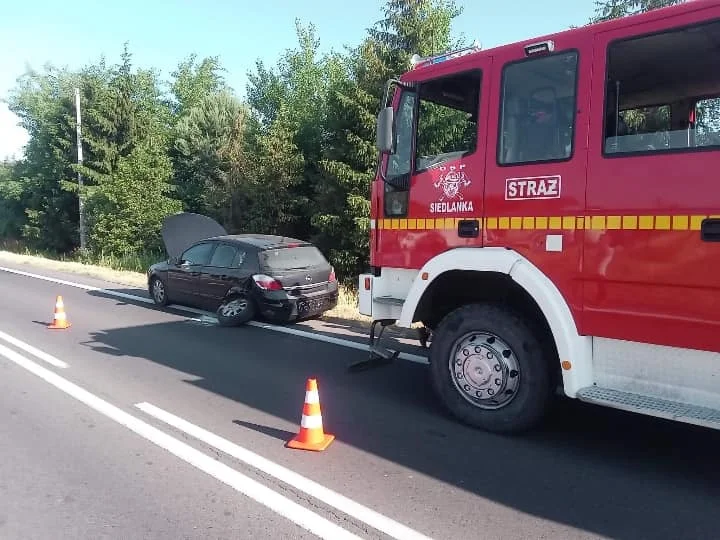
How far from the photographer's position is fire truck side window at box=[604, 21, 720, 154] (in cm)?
371

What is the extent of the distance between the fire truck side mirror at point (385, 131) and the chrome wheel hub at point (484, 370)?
1747 millimetres

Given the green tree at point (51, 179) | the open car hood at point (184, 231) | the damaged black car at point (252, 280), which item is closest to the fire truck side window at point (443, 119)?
the damaged black car at point (252, 280)

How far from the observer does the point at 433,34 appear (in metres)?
19.7

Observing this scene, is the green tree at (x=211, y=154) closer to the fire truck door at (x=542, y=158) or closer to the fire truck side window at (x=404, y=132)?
the fire truck side window at (x=404, y=132)

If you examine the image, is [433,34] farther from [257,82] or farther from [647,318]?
[257,82]

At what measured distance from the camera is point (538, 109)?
14.1 feet

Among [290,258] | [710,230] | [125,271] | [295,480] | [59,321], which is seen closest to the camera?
[710,230]

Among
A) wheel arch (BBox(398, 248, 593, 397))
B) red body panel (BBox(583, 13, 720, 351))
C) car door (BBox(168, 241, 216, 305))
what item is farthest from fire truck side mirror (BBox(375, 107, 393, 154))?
car door (BBox(168, 241, 216, 305))

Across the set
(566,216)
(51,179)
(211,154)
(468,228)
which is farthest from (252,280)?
(51,179)

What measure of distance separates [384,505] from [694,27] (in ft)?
11.5

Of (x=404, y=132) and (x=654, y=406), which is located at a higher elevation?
(x=404, y=132)

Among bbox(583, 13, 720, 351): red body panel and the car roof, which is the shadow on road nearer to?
bbox(583, 13, 720, 351): red body panel

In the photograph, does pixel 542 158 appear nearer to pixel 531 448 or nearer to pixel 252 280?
pixel 531 448

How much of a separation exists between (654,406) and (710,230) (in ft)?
3.75
